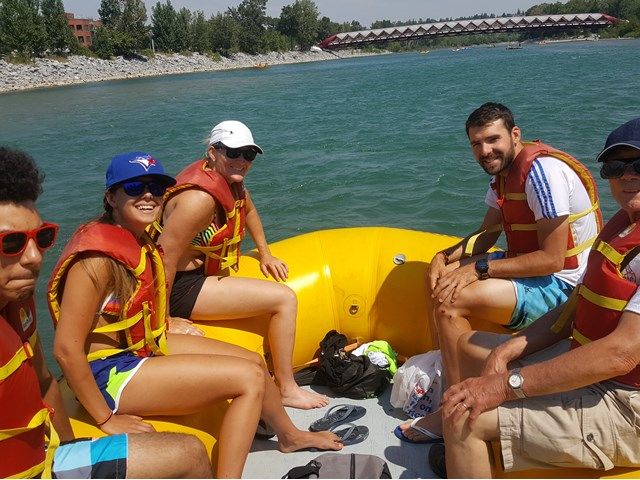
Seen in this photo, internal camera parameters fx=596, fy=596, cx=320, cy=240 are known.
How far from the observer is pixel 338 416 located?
2682mm

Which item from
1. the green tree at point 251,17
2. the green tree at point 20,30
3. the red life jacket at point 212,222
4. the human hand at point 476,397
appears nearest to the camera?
the human hand at point 476,397

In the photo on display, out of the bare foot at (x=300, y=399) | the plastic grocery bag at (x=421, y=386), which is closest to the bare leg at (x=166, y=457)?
the bare foot at (x=300, y=399)

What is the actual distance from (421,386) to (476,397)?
84 centimetres

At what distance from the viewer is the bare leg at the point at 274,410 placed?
225 centimetres

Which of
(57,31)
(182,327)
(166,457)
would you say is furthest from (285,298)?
(57,31)

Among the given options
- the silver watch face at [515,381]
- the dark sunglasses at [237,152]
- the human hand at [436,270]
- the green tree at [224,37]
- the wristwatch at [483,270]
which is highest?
the green tree at [224,37]

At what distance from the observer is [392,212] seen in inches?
293

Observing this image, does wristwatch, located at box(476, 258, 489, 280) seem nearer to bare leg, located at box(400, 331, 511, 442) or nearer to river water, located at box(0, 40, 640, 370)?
bare leg, located at box(400, 331, 511, 442)

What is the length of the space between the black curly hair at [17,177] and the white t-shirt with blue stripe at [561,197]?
70.9 inches

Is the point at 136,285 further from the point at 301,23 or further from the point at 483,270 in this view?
the point at 301,23

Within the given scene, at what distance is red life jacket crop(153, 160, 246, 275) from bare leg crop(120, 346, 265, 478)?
30.9 inches

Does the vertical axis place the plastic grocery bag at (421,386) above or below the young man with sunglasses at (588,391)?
below

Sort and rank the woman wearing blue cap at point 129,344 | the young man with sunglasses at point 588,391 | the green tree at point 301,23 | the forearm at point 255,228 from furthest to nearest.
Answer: the green tree at point 301,23
the forearm at point 255,228
the woman wearing blue cap at point 129,344
the young man with sunglasses at point 588,391

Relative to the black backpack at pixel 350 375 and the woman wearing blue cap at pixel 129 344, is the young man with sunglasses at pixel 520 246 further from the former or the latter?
the woman wearing blue cap at pixel 129 344
